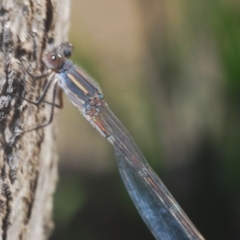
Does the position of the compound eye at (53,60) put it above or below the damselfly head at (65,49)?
below

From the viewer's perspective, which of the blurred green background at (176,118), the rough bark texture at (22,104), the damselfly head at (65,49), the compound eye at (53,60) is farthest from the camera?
the blurred green background at (176,118)

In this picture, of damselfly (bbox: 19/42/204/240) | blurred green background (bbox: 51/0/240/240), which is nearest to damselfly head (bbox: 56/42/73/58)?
damselfly (bbox: 19/42/204/240)

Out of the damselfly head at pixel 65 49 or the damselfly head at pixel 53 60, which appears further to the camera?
the damselfly head at pixel 65 49

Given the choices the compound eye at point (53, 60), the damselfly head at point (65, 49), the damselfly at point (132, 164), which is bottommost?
the damselfly at point (132, 164)

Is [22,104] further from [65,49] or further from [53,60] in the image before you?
[65,49]

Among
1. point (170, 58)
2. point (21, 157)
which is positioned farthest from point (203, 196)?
point (21, 157)

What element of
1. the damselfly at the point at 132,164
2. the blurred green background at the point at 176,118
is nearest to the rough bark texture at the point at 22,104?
the damselfly at the point at 132,164

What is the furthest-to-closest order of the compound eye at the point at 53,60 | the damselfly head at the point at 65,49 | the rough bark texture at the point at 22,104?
the damselfly head at the point at 65,49 → the compound eye at the point at 53,60 → the rough bark texture at the point at 22,104

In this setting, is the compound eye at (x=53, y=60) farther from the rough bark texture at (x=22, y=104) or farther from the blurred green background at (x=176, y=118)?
the blurred green background at (x=176, y=118)
